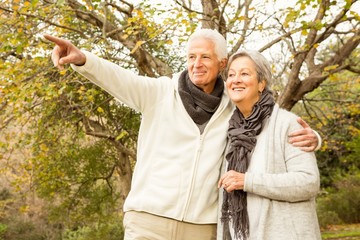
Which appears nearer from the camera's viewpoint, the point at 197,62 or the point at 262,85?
the point at 262,85

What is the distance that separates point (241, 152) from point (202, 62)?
1.97 feet

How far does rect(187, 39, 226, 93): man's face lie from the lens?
2809 mm

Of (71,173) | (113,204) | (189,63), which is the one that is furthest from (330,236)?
(189,63)

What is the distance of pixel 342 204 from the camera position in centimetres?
1577

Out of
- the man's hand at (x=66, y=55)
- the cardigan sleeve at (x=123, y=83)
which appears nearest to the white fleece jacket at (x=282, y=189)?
the cardigan sleeve at (x=123, y=83)

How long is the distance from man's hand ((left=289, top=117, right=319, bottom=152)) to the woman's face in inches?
11.4

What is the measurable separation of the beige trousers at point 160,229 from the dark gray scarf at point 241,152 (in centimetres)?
17

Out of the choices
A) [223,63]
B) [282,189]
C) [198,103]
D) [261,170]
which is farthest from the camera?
[223,63]

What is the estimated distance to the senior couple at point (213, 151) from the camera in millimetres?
2383

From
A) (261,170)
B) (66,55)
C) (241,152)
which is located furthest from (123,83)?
(261,170)

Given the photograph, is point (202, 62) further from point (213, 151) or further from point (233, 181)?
point (233, 181)

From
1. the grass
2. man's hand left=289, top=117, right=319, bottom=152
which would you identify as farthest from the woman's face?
the grass

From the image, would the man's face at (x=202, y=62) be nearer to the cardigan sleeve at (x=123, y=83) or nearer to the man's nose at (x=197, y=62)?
the man's nose at (x=197, y=62)

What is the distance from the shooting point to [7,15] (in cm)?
746
